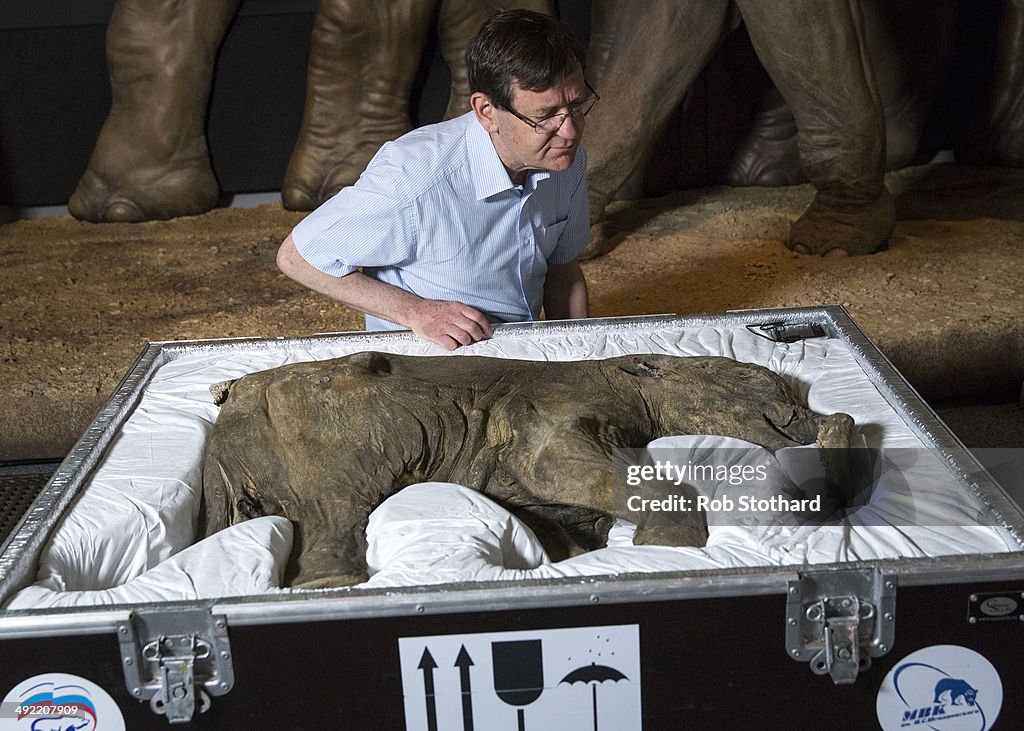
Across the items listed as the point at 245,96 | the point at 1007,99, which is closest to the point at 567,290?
the point at 245,96

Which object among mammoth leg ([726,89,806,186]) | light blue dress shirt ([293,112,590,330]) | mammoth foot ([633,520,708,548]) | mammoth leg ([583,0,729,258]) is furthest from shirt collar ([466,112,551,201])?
mammoth leg ([726,89,806,186])

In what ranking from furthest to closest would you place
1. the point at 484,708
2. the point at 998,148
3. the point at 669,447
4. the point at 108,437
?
the point at 998,148
the point at 108,437
the point at 669,447
the point at 484,708

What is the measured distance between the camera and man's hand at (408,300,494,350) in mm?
2314

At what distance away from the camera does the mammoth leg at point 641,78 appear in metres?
3.80

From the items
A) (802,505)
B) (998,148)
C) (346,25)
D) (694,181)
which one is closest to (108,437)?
(802,505)

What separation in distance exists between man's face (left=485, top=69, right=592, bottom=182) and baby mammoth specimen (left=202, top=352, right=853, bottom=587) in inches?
17.2

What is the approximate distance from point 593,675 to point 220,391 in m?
0.99

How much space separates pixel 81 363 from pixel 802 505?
216cm

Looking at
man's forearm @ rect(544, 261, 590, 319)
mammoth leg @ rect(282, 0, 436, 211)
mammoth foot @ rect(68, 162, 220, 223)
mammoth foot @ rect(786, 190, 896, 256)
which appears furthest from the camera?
mammoth foot @ rect(68, 162, 220, 223)

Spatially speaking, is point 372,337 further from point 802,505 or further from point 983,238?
point 983,238

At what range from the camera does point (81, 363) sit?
3.12 metres

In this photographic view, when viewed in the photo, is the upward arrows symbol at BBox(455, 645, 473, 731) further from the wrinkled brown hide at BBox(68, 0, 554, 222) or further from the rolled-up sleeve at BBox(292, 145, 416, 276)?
the wrinkled brown hide at BBox(68, 0, 554, 222)

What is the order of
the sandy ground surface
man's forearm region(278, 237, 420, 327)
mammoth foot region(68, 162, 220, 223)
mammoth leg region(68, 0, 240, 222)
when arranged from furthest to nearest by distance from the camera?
mammoth foot region(68, 162, 220, 223) → mammoth leg region(68, 0, 240, 222) → the sandy ground surface → man's forearm region(278, 237, 420, 327)

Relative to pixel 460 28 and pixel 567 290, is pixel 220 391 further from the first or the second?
pixel 460 28
